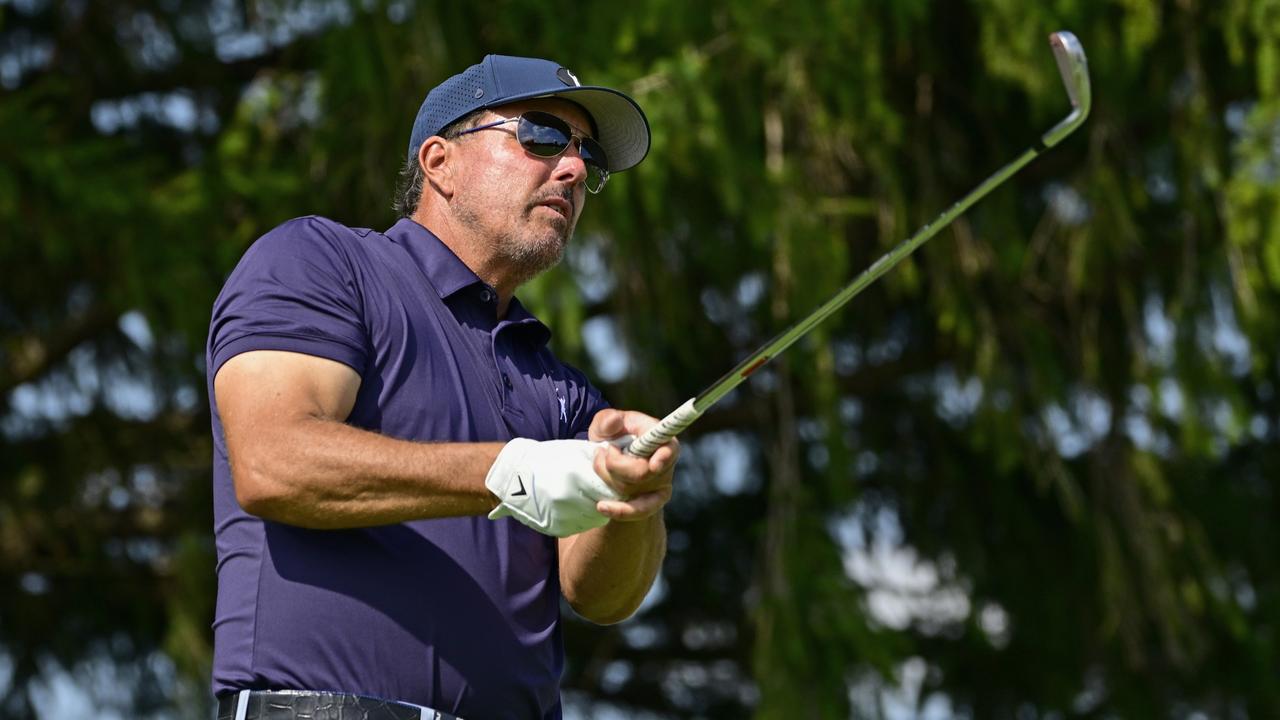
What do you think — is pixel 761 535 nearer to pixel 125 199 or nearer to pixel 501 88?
pixel 125 199

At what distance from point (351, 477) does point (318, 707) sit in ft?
1.02

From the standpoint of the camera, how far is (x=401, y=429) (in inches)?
103

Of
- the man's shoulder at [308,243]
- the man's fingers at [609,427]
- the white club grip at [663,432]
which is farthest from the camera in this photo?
the man's shoulder at [308,243]

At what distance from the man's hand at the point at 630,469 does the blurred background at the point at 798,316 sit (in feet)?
12.2

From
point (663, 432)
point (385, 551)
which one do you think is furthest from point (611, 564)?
point (663, 432)

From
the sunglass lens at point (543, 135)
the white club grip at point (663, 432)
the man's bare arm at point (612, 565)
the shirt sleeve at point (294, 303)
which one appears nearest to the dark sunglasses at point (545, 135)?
the sunglass lens at point (543, 135)

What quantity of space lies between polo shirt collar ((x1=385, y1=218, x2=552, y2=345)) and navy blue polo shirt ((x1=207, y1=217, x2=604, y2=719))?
0.02m

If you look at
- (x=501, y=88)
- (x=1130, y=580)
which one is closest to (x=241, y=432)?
(x=501, y=88)

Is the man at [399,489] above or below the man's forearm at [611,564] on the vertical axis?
above

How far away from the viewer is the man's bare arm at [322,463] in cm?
239

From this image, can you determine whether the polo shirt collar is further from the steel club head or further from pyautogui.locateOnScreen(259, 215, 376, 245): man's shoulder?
the steel club head

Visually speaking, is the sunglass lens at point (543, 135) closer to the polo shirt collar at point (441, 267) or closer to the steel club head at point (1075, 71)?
the polo shirt collar at point (441, 267)

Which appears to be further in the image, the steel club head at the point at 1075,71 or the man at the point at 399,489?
the steel club head at the point at 1075,71

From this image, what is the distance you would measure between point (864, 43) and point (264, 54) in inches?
116
